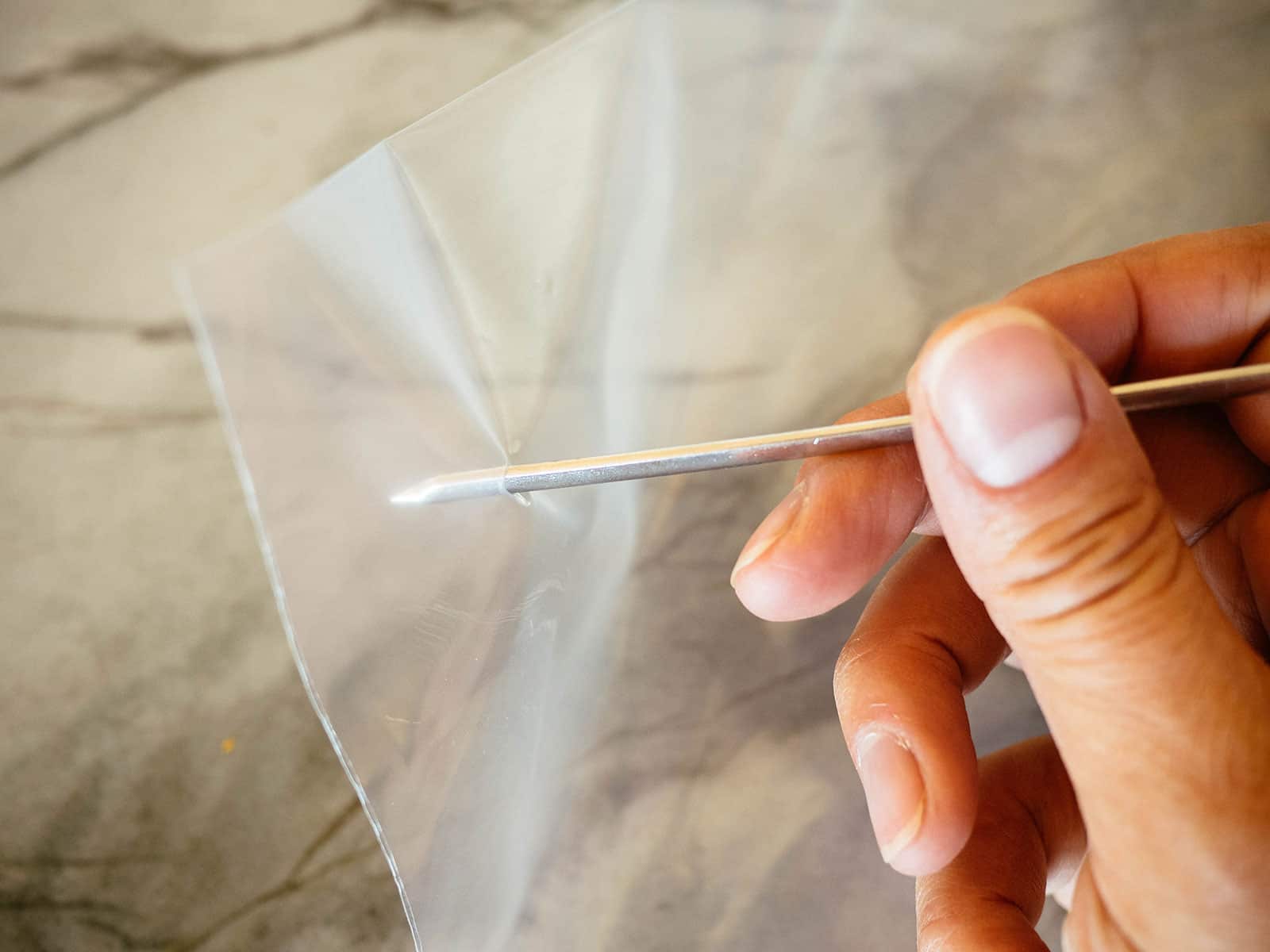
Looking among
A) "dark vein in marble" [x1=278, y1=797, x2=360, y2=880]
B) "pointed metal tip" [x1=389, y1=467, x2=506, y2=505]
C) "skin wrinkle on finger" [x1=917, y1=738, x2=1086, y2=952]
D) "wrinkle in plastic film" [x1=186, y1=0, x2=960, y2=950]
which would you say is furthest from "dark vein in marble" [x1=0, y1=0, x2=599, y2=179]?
"skin wrinkle on finger" [x1=917, y1=738, x2=1086, y2=952]

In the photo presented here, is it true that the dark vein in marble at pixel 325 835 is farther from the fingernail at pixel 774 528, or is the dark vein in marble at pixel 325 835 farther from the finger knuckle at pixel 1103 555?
the finger knuckle at pixel 1103 555

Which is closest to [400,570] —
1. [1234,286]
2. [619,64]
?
[619,64]

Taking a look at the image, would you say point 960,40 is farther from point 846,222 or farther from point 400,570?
point 400,570

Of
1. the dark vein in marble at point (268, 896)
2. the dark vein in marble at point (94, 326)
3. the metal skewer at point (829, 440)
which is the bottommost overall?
the dark vein in marble at point (268, 896)

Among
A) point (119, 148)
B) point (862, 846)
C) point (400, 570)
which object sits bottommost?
point (862, 846)

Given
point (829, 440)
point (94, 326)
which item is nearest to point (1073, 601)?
point (829, 440)

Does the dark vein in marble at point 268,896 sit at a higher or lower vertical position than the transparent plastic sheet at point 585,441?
lower

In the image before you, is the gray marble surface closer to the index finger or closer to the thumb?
the index finger

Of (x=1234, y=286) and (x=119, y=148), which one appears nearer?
(x=1234, y=286)

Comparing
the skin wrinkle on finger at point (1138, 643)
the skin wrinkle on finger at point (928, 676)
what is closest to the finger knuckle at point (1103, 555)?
the skin wrinkle on finger at point (1138, 643)
